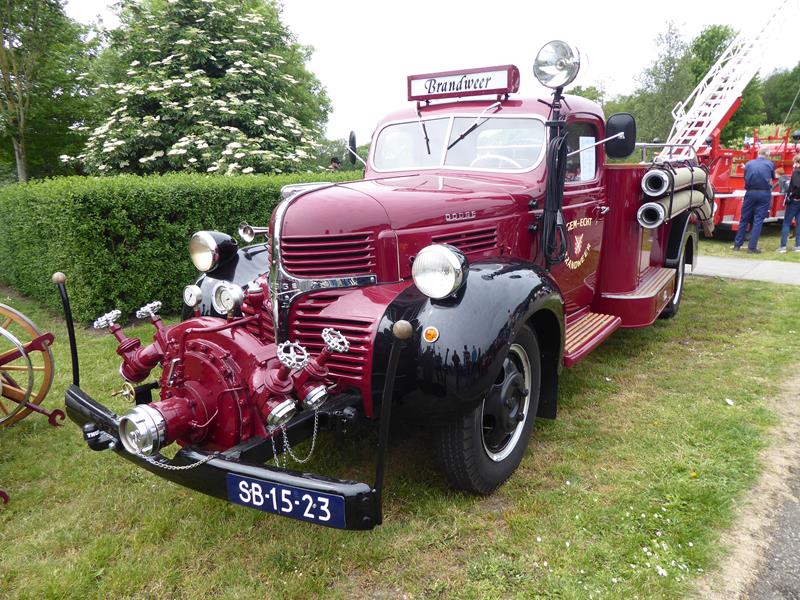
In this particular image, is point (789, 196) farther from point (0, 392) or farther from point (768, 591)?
point (0, 392)

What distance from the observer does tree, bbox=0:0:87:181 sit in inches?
479

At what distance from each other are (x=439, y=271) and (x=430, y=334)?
272mm

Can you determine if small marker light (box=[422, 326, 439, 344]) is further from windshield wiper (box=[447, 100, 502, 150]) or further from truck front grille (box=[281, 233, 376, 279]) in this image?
windshield wiper (box=[447, 100, 502, 150])

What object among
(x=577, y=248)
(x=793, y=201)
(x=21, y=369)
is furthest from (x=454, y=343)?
(x=793, y=201)

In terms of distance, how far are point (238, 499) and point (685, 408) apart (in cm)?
309

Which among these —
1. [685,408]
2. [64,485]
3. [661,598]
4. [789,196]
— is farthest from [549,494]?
[789,196]

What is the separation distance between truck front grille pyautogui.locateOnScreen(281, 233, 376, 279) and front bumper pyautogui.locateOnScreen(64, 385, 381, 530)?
840 mm

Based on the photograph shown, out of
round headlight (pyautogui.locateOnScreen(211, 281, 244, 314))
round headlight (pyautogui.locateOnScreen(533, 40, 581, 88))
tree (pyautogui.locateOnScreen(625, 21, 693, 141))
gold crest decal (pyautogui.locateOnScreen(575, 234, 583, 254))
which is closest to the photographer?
round headlight (pyautogui.locateOnScreen(211, 281, 244, 314))

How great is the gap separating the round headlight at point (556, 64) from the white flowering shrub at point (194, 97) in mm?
6480

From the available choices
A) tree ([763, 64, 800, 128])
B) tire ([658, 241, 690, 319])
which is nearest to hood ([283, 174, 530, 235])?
tire ([658, 241, 690, 319])

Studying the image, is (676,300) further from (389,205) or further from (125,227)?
(125,227)

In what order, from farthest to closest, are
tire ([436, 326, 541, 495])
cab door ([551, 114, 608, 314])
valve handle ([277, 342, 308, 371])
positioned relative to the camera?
cab door ([551, 114, 608, 314]) → tire ([436, 326, 541, 495]) → valve handle ([277, 342, 308, 371])

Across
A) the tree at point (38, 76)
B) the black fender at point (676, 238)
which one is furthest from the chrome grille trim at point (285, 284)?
the tree at point (38, 76)

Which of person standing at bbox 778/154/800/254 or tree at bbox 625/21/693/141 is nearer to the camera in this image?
person standing at bbox 778/154/800/254
